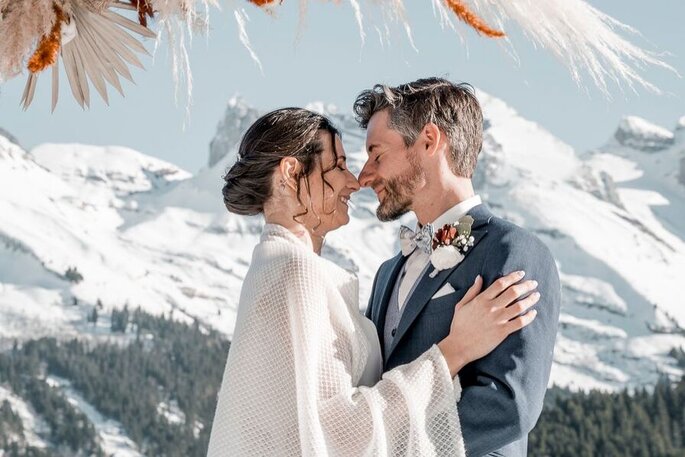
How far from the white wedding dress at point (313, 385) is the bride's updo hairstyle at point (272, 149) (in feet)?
0.90

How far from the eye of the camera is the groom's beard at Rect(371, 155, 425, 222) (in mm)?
3707

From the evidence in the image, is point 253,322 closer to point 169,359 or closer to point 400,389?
point 400,389

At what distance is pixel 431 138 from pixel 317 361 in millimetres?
953

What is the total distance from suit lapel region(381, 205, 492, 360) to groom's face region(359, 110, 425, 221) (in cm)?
25

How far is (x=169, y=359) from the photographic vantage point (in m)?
189

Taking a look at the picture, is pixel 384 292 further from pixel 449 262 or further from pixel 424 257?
pixel 449 262

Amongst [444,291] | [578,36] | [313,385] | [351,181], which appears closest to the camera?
[578,36]

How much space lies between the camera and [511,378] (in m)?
3.11

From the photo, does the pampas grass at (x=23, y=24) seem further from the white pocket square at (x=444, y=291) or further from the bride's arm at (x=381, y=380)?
the white pocket square at (x=444, y=291)

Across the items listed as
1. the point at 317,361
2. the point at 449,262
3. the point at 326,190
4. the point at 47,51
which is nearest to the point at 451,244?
the point at 449,262

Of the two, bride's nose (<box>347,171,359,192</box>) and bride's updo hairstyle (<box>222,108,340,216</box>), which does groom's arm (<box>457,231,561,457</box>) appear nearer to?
bride's nose (<box>347,171,359,192</box>)

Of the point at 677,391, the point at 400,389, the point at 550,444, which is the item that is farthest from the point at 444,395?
the point at 677,391

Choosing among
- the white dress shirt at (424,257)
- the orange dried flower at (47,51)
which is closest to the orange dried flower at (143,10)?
the orange dried flower at (47,51)

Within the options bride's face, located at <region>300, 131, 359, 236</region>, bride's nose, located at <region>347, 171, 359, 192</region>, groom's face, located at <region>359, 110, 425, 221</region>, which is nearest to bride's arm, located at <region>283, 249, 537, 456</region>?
bride's face, located at <region>300, 131, 359, 236</region>
